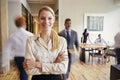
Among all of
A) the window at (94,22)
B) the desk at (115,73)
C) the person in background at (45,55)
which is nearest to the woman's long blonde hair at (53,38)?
the person in background at (45,55)

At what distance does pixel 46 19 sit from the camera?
1512mm

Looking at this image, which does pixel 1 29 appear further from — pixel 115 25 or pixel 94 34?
pixel 115 25

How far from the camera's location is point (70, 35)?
4.13 metres

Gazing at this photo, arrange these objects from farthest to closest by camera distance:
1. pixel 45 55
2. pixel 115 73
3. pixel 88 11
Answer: pixel 88 11
pixel 115 73
pixel 45 55

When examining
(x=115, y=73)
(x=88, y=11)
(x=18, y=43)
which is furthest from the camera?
(x=88, y=11)

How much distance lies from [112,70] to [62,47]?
9.24ft

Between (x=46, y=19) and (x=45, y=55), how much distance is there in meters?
0.31

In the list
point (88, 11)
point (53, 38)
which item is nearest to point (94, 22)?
point (88, 11)

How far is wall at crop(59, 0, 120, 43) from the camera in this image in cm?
920

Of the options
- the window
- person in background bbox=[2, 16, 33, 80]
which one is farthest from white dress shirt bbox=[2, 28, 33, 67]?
the window

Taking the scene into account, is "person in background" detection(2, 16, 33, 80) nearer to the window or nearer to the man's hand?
the man's hand

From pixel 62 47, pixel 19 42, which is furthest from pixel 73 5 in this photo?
pixel 62 47

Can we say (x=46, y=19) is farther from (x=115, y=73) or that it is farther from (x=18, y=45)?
(x=115, y=73)

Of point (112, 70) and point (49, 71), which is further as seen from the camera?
point (112, 70)
